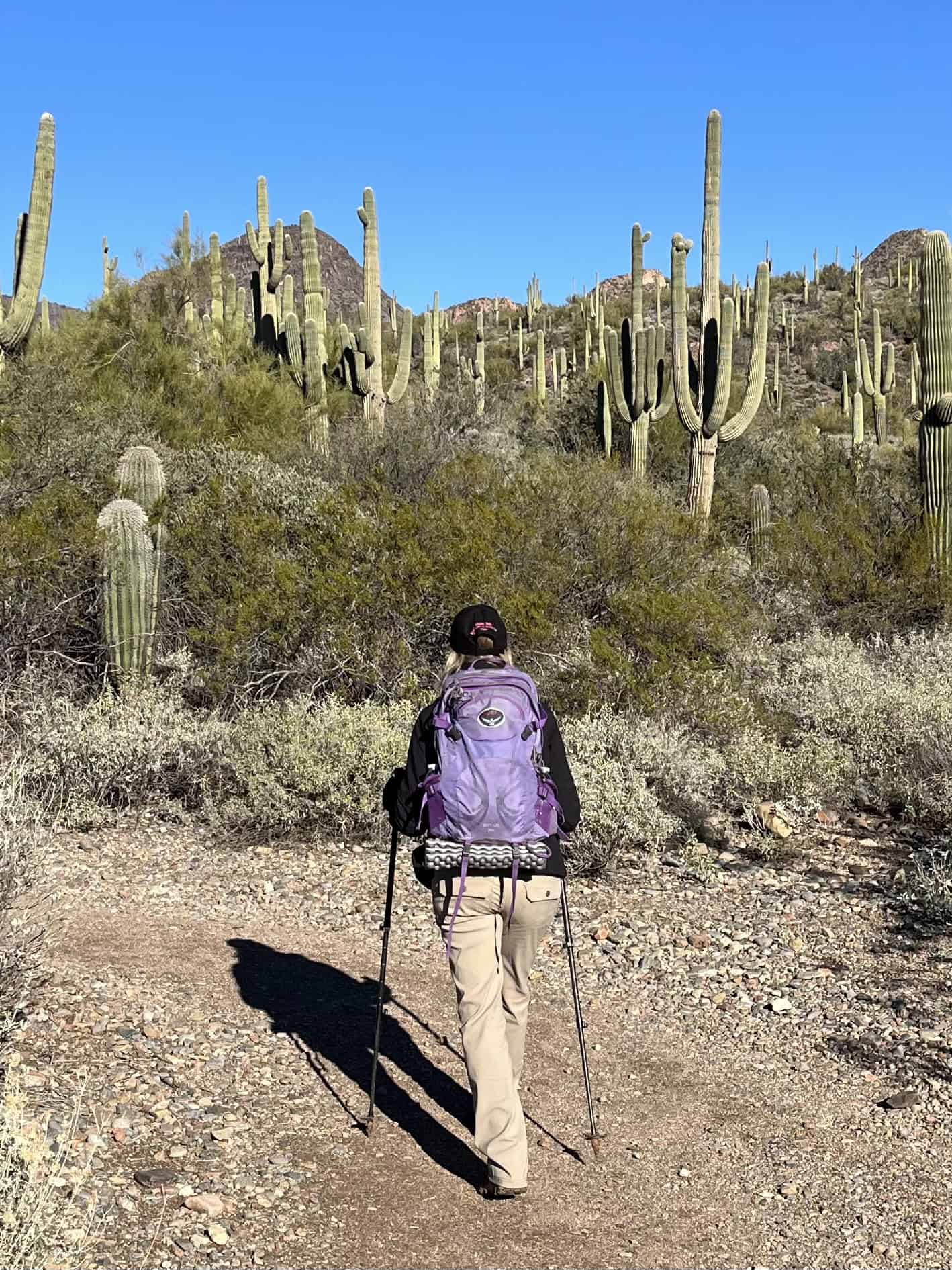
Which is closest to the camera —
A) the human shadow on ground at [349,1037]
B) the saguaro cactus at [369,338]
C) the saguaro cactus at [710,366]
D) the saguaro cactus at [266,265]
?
the human shadow on ground at [349,1037]

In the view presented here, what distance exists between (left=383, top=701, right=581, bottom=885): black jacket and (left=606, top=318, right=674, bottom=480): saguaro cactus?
1715 centimetres

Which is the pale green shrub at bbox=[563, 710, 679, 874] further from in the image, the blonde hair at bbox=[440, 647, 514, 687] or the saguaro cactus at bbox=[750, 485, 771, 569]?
the saguaro cactus at bbox=[750, 485, 771, 569]

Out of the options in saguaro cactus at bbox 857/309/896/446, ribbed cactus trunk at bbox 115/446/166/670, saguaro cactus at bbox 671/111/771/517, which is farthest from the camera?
saguaro cactus at bbox 857/309/896/446

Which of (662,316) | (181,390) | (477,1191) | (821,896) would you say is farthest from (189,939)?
(662,316)

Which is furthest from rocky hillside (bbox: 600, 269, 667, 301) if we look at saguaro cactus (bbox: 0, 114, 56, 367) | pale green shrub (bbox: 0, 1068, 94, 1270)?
pale green shrub (bbox: 0, 1068, 94, 1270)

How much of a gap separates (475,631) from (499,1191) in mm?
1782

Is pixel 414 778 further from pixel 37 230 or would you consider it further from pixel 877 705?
pixel 37 230

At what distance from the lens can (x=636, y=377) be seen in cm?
2141

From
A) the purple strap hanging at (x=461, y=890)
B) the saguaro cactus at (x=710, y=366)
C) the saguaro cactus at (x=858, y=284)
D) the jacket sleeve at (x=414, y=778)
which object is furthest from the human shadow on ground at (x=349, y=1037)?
the saguaro cactus at (x=858, y=284)

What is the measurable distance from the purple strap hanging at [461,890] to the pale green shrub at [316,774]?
4.17 metres

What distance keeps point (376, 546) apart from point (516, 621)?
4.37ft

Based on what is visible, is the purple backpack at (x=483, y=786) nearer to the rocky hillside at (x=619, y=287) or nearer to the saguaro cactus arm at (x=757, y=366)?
the saguaro cactus arm at (x=757, y=366)

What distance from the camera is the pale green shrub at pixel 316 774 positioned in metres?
8.25

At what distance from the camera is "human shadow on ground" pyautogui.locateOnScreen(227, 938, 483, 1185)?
4602 mm
